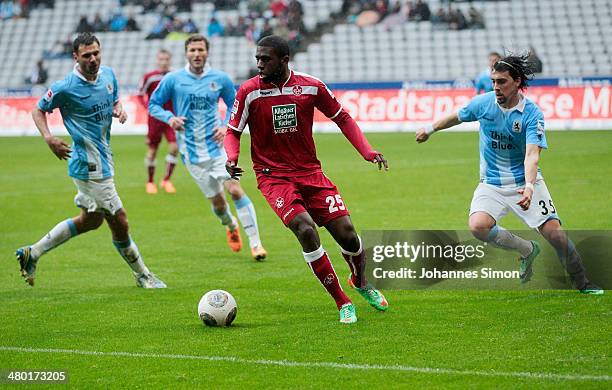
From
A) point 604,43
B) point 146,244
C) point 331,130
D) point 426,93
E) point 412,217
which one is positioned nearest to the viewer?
point 146,244

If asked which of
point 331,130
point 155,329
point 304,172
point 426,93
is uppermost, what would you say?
point 304,172

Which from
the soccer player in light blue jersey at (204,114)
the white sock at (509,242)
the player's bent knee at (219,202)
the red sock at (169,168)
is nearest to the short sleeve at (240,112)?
the white sock at (509,242)

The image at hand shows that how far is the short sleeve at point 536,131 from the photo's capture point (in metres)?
8.25

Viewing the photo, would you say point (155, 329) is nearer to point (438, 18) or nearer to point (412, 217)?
point (412, 217)

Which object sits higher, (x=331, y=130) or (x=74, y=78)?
(x=74, y=78)

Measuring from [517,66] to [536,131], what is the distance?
1.88ft

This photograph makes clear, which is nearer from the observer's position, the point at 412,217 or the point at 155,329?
the point at 155,329

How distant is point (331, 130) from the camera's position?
29781mm

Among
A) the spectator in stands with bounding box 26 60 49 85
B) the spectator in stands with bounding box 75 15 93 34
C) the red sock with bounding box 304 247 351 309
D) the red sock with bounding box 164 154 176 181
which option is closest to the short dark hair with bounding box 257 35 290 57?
the red sock with bounding box 304 247 351 309

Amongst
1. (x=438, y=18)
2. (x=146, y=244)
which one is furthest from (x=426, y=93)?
(x=146, y=244)

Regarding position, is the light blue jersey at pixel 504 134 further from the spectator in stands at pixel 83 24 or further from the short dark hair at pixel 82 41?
the spectator in stands at pixel 83 24

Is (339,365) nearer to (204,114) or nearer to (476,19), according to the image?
(204,114)

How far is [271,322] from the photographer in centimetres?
798

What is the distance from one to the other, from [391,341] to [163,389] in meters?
1.82
